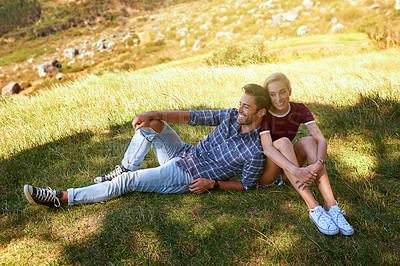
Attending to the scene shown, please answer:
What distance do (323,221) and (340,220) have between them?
0.14 m

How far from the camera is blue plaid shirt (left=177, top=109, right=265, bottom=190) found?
8.77 ft

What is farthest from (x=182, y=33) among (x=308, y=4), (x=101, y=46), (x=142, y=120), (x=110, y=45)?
(x=142, y=120)

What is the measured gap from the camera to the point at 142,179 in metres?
2.86

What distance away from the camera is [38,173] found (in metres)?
3.63

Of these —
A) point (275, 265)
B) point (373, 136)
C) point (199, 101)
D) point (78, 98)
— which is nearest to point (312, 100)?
point (373, 136)

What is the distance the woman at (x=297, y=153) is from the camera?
2340 mm

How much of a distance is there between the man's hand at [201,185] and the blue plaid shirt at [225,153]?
0.05 m

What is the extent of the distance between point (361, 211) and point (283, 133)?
973 mm

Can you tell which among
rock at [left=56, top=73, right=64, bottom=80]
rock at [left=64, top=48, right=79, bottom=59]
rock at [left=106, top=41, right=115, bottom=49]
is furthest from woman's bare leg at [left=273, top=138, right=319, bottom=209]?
rock at [left=64, top=48, right=79, bottom=59]

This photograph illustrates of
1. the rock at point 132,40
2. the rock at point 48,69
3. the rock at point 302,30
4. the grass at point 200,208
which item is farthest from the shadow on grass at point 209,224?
the rock at point 132,40

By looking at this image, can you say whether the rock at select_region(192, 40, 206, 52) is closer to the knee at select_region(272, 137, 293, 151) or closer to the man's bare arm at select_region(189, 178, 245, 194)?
the man's bare arm at select_region(189, 178, 245, 194)

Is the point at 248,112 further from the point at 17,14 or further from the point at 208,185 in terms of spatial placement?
the point at 17,14

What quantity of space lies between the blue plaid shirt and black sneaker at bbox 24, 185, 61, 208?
1.24 metres

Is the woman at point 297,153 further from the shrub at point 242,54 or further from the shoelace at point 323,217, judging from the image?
the shrub at point 242,54
